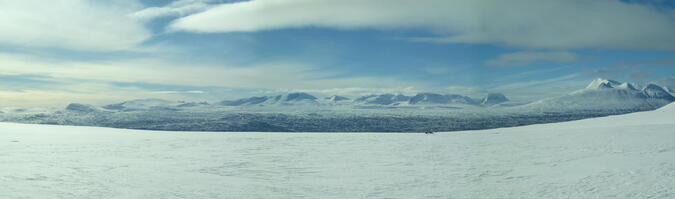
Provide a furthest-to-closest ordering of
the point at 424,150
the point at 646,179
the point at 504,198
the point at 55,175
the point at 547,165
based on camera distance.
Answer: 1. the point at 424,150
2. the point at 547,165
3. the point at 55,175
4. the point at 646,179
5. the point at 504,198

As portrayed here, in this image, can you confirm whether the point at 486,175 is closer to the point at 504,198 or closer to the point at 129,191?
the point at 504,198

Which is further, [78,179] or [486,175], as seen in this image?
[486,175]

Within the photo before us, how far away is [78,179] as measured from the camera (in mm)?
8984

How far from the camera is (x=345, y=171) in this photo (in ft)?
34.9

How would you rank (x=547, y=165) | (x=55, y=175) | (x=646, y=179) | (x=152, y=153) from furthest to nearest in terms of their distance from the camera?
(x=152, y=153), (x=547, y=165), (x=55, y=175), (x=646, y=179)

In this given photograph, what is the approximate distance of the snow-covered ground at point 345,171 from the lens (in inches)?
319

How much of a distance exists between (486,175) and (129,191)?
24.0 feet

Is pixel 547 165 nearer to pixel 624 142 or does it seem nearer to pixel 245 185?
pixel 624 142

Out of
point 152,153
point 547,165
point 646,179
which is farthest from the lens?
point 152,153

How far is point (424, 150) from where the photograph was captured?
14984mm

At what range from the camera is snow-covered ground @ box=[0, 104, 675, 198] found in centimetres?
810

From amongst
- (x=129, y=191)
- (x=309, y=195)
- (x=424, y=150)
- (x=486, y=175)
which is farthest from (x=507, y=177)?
(x=129, y=191)

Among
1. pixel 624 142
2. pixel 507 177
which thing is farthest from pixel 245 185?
pixel 624 142

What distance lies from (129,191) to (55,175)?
2459mm
